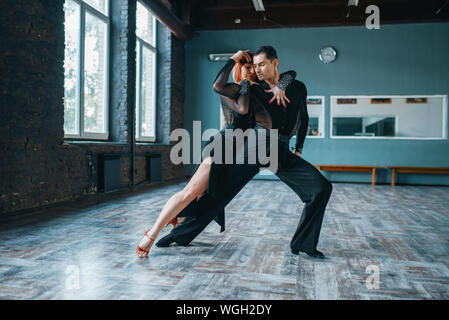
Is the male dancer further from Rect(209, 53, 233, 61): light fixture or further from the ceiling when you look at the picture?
the ceiling

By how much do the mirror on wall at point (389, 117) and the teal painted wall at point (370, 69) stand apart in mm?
139

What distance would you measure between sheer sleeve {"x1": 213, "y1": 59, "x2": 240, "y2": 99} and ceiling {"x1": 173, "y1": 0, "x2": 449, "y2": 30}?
6.72m

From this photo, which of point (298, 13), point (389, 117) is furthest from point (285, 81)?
point (298, 13)

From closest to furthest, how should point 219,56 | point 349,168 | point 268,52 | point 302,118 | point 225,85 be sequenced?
point 225,85 < point 268,52 < point 302,118 < point 349,168 < point 219,56

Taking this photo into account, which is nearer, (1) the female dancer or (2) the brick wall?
(1) the female dancer

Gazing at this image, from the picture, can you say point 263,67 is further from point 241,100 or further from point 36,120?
point 36,120

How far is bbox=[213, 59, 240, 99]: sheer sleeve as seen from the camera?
2.38 metres

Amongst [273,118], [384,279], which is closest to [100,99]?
[273,118]

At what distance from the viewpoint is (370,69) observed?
8.50m

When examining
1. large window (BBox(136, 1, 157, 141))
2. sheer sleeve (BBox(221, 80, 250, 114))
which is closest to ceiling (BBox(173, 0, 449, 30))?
large window (BBox(136, 1, 157, 141))

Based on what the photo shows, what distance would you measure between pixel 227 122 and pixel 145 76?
5701 millimetres

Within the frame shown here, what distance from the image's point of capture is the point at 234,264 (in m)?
2.49

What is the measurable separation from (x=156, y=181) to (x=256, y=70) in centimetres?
534

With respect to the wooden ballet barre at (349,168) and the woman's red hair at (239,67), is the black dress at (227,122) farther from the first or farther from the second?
the wooden ballet barre at (349,168)
